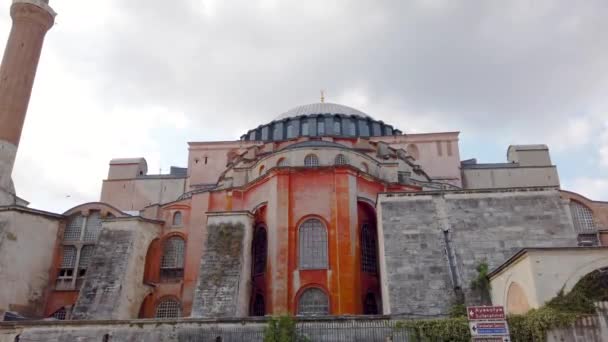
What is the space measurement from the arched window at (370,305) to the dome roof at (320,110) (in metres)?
17.6

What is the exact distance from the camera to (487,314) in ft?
31.1

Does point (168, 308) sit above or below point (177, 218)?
below

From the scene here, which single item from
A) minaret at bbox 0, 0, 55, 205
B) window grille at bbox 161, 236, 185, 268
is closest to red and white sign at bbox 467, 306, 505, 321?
window grille at bbox 161, 236, 185, 268

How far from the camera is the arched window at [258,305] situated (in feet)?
67.8

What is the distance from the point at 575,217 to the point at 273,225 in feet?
49.5

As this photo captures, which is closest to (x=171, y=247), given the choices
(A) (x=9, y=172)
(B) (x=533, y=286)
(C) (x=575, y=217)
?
(A) (x=9, y=172)

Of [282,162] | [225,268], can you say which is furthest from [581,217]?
[225,268]

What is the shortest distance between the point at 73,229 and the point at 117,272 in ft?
17.2

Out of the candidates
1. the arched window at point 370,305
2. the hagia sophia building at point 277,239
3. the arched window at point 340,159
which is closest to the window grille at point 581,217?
the hagia sophia building at point 277,239

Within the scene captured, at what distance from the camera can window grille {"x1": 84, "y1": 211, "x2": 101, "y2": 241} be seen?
25.0 m

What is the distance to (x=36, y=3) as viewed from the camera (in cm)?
2728

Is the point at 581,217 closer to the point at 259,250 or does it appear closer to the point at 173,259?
the point at 259,250

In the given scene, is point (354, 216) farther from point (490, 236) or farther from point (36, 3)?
point (36, 3)

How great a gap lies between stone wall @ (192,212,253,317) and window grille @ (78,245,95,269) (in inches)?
278
